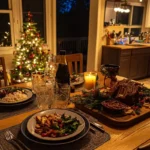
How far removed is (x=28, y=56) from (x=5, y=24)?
98 centimetres

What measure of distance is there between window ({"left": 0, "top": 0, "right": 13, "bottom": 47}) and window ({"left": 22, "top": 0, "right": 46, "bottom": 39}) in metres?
0.35

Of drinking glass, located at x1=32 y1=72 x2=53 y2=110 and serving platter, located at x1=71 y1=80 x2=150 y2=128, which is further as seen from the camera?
drinking glass, located at x1=32 y1=72 x2=53 y2=110

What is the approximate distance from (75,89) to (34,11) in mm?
3278

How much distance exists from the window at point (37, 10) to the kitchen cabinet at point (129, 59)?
150 centimetres

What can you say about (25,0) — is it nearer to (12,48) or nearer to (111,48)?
(12,48)

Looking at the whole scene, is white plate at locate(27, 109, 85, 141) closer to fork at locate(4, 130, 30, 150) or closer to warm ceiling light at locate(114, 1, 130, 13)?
fork at locate(4, 130, 30, 150)

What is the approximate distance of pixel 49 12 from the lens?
438 cm

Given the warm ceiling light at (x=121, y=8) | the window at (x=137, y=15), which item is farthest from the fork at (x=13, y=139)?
the window at (x=137, y=15)

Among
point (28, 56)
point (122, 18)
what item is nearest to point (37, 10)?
point (28, 56)

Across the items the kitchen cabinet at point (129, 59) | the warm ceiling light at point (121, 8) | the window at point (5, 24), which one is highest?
the warm ceiling light at point (121, 8)

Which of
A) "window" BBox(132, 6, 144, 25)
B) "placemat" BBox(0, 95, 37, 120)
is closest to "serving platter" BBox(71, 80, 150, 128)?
"placemat" BBox(0, 95, 37, 120)

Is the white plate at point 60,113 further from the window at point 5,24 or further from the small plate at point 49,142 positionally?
the window at point 5,24

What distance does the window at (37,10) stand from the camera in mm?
4211

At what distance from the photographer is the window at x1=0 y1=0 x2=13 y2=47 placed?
12.8 ft
